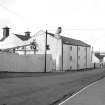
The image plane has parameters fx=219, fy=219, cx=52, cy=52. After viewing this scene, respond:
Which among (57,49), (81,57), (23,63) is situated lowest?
(23,63)

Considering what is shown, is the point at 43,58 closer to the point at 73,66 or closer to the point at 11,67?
the point at 11,67

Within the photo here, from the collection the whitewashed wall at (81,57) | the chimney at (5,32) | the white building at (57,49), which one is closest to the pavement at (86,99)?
the white building at (57,49)

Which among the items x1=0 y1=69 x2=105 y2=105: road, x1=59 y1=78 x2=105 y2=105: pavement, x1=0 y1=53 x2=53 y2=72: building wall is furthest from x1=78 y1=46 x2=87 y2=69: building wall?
x1=59 y1=78 x2=105 y2=105: pavement

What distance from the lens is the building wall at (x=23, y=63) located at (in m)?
33.0

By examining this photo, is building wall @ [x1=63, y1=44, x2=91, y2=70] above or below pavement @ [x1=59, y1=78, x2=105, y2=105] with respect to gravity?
above

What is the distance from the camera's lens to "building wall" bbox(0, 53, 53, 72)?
108 ft

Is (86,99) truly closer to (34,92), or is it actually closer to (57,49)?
(34,92)

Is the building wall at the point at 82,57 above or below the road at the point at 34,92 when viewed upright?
above

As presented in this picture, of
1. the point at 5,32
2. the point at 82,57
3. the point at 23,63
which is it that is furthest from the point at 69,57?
the point at 5,32

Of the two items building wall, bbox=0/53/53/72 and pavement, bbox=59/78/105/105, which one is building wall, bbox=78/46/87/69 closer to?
building wall, bbox=0/53/53/72

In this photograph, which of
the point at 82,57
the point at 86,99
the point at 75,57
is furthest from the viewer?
the point at 82,57

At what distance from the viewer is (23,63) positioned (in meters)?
37.0

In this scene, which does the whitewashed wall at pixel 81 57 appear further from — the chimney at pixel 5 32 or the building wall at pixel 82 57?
the chimney at pixel 5 32

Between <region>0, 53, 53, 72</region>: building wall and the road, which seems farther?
<region>0, 53, 53, 72</region>: building wall
